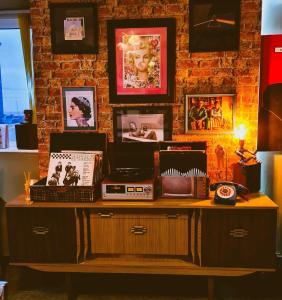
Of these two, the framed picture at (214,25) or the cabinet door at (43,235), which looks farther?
the framed picture at (214,25)

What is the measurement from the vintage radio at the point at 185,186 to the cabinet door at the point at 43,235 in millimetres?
682

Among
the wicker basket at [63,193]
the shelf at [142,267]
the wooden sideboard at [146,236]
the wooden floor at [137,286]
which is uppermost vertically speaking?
the wicker basket at [63,193]

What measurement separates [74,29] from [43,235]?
161cm

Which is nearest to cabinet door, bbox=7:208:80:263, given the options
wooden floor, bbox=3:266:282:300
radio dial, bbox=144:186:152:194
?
wooden floor, bbox=3:266:282:300

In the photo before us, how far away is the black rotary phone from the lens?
2666mm

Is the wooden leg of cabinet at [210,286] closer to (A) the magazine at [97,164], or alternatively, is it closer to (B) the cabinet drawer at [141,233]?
(B) the cabinet drawer at [141,233]

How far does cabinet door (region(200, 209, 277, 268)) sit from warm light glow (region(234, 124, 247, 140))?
2.12ft

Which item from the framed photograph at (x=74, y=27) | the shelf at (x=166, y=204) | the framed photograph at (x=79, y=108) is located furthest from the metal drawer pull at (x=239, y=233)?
the framed photograph at (x=74, y=27)

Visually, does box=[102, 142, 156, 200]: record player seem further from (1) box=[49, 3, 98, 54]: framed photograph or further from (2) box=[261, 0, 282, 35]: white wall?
(2) box=[261, 0, 282, 35]: white wall

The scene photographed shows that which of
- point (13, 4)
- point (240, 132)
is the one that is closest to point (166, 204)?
point (240, 132)

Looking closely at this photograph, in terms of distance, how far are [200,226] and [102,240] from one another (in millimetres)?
715

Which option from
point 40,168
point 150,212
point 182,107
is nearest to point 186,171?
point 150,212

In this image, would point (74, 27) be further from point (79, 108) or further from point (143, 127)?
point (143, 127)

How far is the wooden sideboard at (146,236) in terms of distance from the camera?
2.66m
